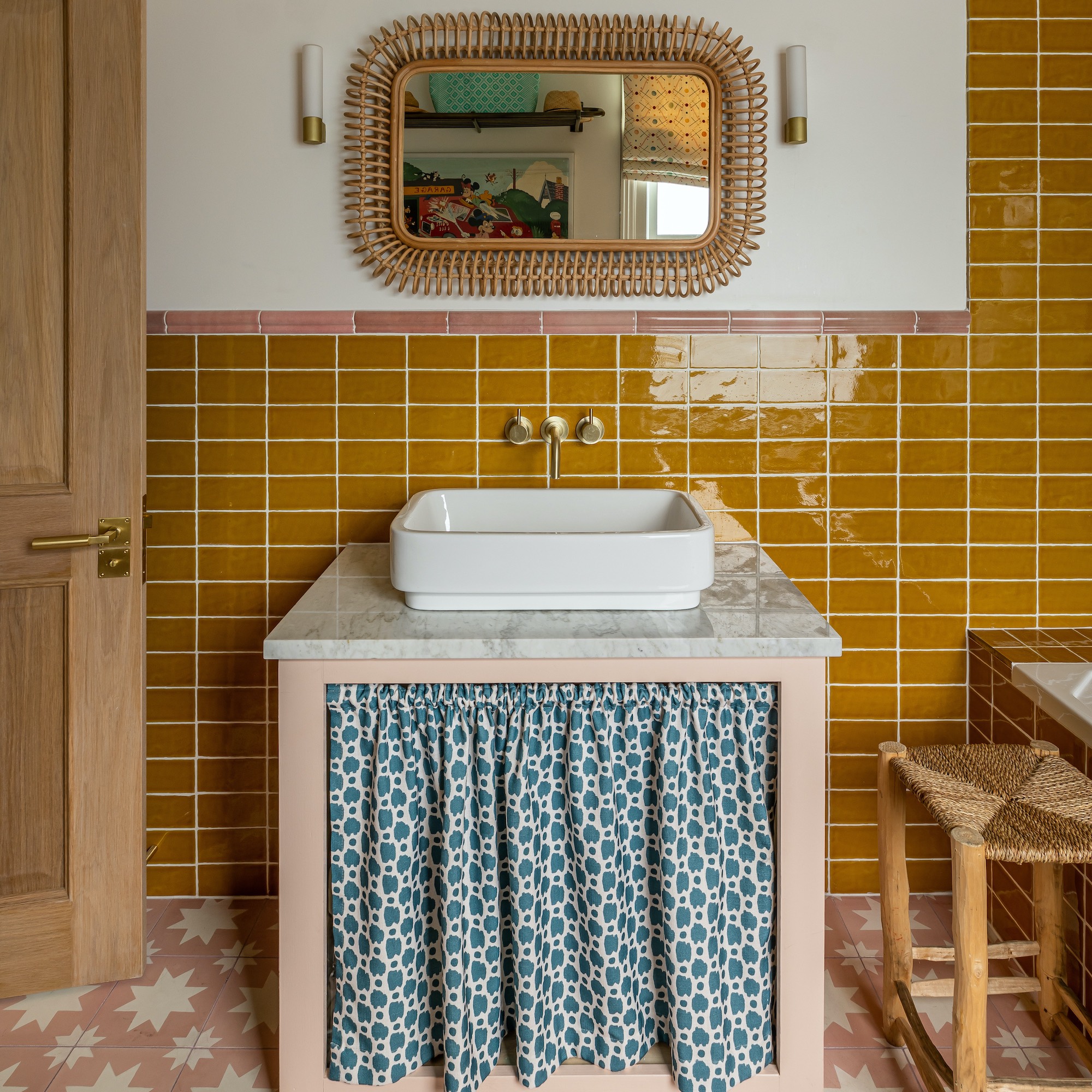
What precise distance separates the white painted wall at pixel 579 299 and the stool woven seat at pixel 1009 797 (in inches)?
40.9

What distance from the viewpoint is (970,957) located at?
1.34 metres

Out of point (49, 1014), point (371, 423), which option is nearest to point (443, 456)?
point (371, 423)

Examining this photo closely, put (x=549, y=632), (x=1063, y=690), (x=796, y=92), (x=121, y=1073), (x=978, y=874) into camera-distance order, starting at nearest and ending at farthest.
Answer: (x=978, y=874), (x=549, y=632), (x=121, y=1073), (x=1063, y=690), (x=796, y=92)

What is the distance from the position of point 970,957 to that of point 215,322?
192cm

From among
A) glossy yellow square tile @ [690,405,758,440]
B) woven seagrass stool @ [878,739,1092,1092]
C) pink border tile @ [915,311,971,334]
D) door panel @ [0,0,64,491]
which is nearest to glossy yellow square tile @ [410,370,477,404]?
glossy yellow square tile @ [690,405,758,440]

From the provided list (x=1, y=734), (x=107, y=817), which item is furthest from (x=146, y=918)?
(x=1, y=734)

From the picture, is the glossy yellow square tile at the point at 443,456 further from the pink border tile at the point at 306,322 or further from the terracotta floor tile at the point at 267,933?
the terracotta floor tile at the point at 267,933

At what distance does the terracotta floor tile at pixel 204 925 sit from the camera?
201 centimetres

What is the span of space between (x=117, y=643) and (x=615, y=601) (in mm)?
1022

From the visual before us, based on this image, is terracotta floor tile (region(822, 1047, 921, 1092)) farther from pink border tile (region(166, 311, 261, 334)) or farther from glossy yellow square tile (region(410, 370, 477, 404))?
pink border tile (region(166, 311, 261, 334))

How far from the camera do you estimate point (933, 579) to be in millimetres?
2146

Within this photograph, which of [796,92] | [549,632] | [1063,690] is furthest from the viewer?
[796,92]

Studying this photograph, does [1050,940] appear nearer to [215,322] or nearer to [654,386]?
[654,386]

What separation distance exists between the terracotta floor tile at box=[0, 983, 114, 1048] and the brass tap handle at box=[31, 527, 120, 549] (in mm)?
905
